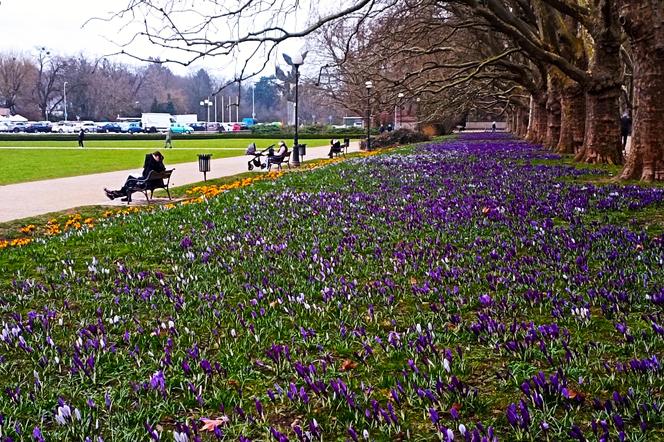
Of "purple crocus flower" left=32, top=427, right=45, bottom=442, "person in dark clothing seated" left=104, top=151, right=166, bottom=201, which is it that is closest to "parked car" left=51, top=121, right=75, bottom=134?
"person in dark clothing seated" left=104, top=151, right=166, bottom=201

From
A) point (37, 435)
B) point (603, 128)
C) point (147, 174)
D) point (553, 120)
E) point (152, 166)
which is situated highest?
point (553, 120)

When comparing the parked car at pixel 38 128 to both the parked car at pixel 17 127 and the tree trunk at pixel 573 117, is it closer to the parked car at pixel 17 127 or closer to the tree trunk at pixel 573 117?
the parked car at pixel 17 127

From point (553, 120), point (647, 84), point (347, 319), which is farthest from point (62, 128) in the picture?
point (347, 319)

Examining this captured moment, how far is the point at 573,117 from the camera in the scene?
20922 mm

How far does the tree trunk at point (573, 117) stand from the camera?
20.2 meters

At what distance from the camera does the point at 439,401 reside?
2918 millimetres

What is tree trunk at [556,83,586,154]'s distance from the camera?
2023cm

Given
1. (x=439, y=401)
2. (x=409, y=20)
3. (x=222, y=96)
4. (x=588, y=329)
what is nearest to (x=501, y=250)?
(x=588, y=329)

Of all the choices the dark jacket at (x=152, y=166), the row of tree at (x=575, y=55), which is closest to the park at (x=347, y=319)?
the row of tree at (x=575, y=55)

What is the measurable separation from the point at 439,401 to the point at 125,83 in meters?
132

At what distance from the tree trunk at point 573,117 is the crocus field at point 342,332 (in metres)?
13.6

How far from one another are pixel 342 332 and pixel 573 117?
19343 millimetres

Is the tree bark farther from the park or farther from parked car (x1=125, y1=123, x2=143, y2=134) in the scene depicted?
parked car (x1=125, y1=123, x2=143, y2=134)

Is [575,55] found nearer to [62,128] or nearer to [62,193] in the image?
[62,193]
